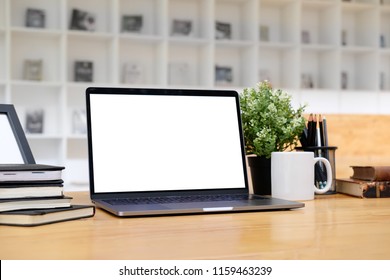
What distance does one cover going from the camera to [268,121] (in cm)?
132

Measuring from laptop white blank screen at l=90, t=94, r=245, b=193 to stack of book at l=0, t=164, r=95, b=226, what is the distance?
190 millimetres

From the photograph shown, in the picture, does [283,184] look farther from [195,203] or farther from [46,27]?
[46,27]

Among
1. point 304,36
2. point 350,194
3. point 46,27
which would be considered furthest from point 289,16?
point 350,194

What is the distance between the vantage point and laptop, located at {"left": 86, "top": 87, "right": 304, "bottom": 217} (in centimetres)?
112

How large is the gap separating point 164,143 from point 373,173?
1.70 ft

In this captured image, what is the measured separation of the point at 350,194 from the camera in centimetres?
137

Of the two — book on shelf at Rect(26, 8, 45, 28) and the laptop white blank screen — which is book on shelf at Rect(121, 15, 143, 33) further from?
the laptop white blank screen

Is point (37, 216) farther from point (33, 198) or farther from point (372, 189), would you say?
point (372, 189)

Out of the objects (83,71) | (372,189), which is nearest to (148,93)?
(372,189)

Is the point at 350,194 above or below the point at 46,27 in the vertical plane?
below

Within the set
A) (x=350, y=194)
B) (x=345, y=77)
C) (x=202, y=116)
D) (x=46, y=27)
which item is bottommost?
(x=350, y=194)

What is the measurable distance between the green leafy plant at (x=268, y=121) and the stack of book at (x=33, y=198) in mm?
530

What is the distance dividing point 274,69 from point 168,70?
92cm
